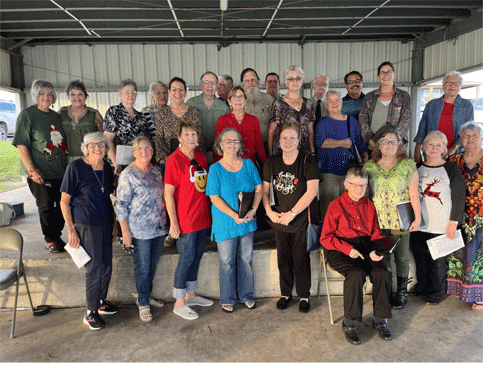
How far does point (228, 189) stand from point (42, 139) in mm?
1894

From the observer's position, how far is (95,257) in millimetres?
2762

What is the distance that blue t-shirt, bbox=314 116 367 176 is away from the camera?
11.0 ft

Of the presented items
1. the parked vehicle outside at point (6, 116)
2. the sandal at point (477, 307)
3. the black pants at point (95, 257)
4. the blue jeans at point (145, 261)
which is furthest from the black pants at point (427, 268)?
the parked vehicle outside at point (6, 116)

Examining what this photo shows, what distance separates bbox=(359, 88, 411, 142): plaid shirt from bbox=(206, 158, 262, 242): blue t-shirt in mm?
1403

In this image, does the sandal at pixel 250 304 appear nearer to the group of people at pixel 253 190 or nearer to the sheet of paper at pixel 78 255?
the group of people at pixel 253 190

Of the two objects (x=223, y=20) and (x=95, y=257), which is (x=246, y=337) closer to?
(x=95, y=257)

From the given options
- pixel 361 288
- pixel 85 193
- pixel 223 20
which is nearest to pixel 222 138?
pixel 85 193

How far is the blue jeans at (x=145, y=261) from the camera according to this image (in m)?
2.83

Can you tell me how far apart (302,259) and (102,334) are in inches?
69.2

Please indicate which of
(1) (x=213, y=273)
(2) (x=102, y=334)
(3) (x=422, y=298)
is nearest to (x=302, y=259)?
(1) (x=213, y=273)

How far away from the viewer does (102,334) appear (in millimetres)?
2770

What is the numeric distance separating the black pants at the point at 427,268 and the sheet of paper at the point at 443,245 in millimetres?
81

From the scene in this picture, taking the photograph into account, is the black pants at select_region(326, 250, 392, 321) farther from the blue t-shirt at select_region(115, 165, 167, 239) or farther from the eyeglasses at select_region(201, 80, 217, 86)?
the eyeglasses at select_region(201, 80, 217, 86)
